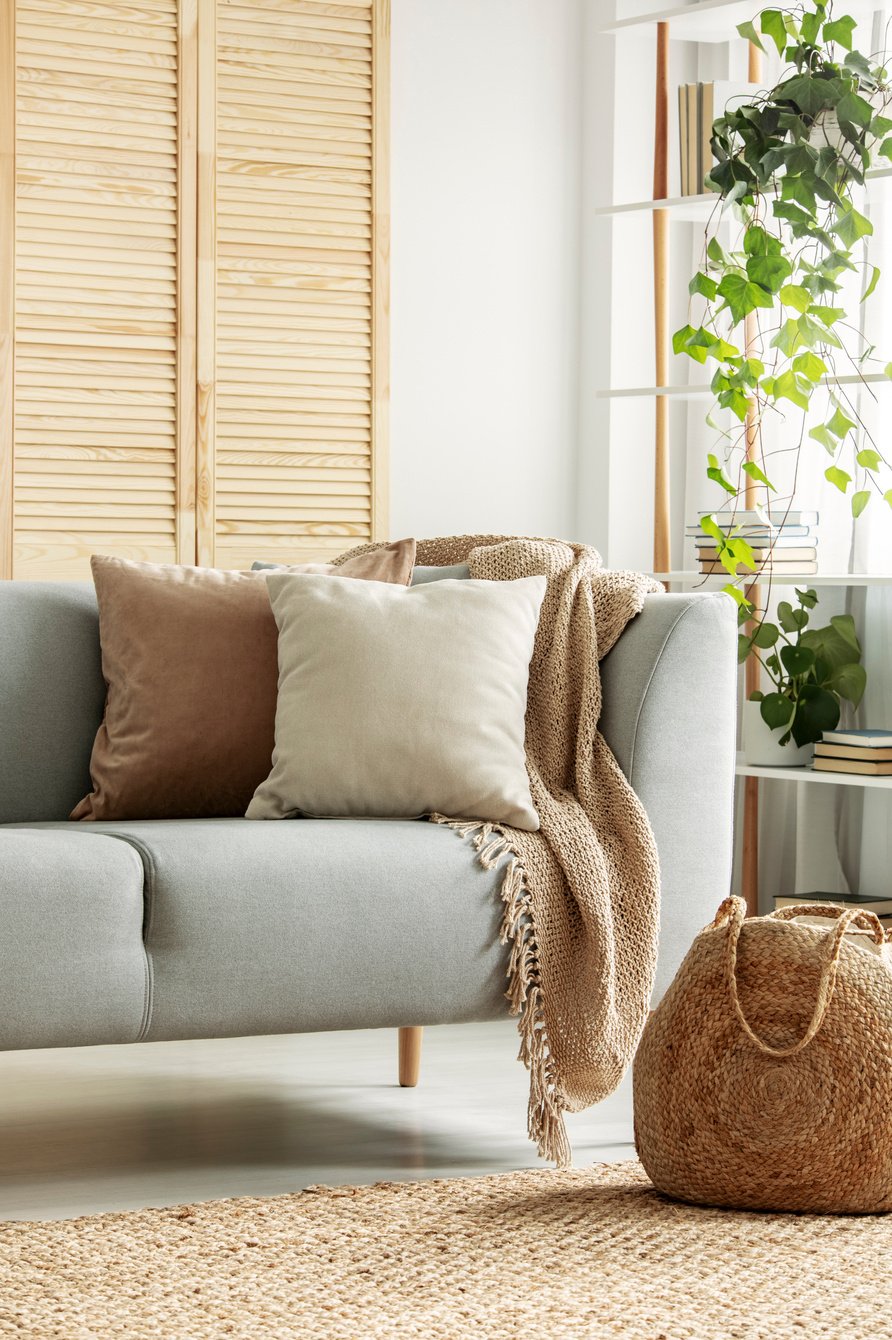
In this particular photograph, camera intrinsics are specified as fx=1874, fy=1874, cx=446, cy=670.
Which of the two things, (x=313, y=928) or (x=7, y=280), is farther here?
(x=7, y=280)

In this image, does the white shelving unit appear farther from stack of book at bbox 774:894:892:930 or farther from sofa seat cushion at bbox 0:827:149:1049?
sofa seat cushion at bbox 0:827:149:1049

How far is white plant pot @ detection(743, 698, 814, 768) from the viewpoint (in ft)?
12.6

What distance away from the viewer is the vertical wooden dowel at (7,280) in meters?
3.91

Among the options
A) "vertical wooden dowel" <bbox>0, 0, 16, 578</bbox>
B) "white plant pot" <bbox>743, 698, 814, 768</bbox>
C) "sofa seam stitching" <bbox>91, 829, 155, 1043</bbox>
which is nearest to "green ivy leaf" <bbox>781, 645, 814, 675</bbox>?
"white plant pot" <bbox>743, 698, 814, 768</bbox>

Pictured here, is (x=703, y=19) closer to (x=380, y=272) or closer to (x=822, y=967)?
(x=380, y=272)

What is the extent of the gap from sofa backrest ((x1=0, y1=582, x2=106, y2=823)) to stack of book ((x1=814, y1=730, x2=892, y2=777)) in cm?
155

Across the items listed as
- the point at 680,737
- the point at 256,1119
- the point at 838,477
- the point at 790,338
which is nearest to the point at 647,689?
the point at 680,737

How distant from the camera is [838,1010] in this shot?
217 centimetres

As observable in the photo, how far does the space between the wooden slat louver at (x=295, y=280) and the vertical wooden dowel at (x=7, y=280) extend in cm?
45

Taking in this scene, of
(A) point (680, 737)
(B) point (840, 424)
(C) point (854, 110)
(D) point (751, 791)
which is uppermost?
(C) point (854, 110)

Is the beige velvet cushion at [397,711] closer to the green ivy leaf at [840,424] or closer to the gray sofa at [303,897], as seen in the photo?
the gray sofa at [303,897]

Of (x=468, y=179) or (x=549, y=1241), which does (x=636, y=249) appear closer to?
(x=468, y=179)

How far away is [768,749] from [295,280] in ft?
4.92

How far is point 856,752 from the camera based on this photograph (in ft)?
12.0
